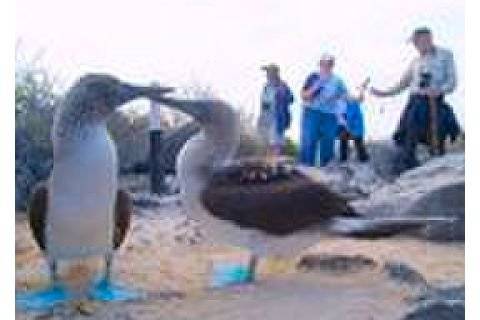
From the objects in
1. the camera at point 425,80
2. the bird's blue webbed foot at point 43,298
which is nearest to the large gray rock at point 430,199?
the camera at point 425,80

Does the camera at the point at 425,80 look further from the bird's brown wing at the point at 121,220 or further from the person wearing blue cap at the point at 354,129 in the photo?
the bird's brown wing at the point at 121,220

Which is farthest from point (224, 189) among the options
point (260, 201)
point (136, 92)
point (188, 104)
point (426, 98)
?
point (426, 98)

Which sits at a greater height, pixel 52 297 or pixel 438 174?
pixel 438 174

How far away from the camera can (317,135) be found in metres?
2.81

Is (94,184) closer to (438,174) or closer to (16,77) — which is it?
(16,77)

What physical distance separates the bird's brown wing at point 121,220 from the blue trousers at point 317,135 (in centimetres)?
51

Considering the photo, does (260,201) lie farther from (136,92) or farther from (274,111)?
(136,92)

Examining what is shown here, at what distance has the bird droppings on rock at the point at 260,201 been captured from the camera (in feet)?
8.97

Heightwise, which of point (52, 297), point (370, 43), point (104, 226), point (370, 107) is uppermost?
point (370, 43)

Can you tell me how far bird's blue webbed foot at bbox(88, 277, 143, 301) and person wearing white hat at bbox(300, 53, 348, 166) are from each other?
61cm

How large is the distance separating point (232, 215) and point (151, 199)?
9.1 inches

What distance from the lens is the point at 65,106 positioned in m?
2.67

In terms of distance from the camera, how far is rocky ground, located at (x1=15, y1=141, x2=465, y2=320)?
2.67 m

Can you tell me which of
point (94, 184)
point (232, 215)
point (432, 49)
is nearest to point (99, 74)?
point (94, 184)
